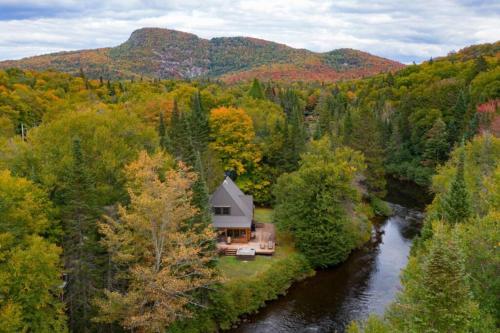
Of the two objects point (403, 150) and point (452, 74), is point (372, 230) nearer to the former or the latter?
point (403, 150)

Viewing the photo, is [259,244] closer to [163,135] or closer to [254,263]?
[254,263]

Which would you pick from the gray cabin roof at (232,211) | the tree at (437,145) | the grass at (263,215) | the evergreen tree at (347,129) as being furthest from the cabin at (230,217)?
the tree at (437,145)

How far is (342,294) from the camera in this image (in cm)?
3319

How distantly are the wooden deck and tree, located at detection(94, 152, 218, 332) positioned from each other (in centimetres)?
1145

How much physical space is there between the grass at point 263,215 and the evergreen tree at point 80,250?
2343 centimetres

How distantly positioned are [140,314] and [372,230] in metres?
29.7

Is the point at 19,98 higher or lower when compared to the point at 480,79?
lower

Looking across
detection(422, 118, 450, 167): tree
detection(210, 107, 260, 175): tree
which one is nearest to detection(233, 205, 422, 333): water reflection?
detection(210, 107, 260, 175): tree

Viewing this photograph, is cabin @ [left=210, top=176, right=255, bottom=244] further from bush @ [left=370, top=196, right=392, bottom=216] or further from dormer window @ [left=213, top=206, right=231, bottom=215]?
bush @ [left=370, top=196, right=392, bottom=216]

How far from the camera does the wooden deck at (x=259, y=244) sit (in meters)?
36.8

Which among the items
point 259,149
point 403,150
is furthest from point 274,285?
point 403,150

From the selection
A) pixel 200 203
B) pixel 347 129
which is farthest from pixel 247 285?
pixel 347 129

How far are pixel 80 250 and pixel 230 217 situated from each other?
702 inches

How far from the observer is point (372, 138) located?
57.4 metres
